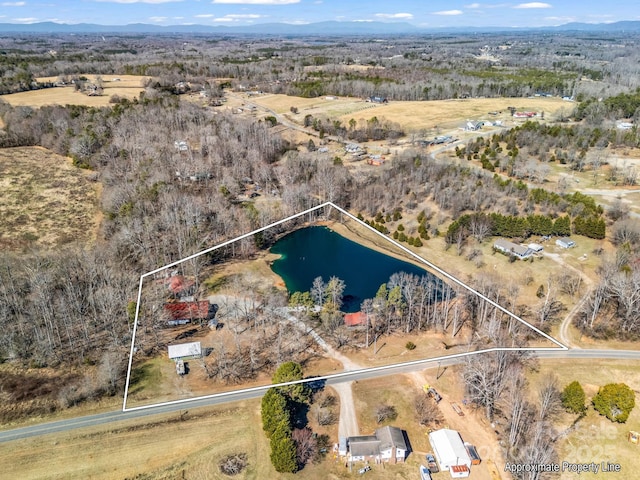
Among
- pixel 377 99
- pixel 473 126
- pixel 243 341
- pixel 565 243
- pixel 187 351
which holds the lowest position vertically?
pixel 565 243

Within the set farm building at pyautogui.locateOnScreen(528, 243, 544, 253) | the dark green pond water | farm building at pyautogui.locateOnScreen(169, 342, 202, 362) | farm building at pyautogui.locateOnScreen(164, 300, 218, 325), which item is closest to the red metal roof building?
farm building at pyautogui.locateOnScreen(164, 300, 218, 325)

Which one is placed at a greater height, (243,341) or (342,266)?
(342,266)

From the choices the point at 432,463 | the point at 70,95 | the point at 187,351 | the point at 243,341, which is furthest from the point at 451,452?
the point at 70,95

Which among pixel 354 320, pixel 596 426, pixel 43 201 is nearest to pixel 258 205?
pixel 43 201

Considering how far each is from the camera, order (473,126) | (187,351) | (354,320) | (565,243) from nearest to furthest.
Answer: (187,351), (354,320), (565,243), (473,126)

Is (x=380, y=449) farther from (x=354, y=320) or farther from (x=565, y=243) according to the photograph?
(x=565, y=243)

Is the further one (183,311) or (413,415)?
(413,415)

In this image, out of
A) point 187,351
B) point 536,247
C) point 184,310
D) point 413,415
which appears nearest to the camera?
point 187,351
